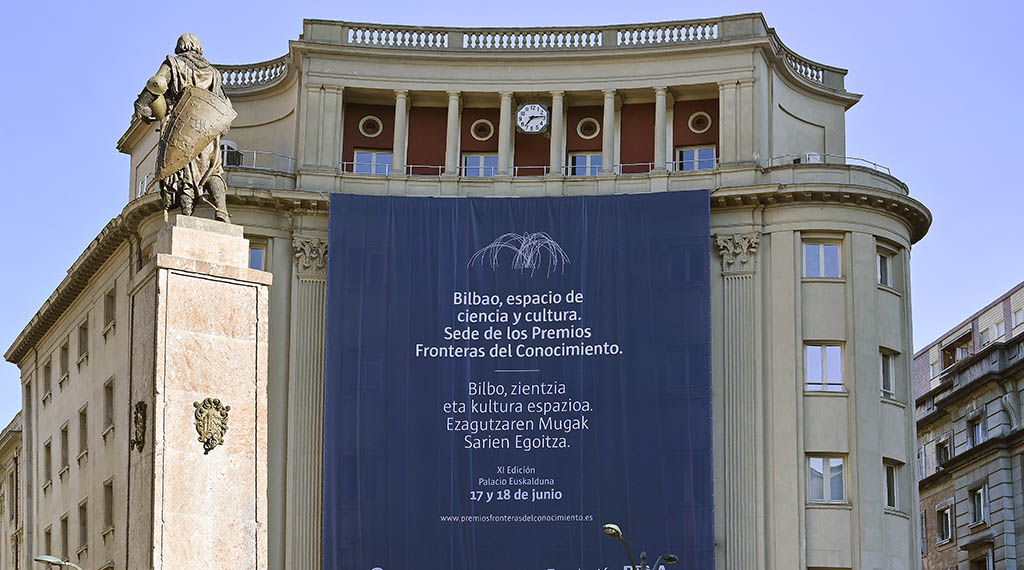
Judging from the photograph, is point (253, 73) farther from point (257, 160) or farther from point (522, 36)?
point (522, 36)

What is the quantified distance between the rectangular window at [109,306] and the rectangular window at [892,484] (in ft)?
86.1

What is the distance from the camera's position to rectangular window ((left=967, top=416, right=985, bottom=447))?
74.8 m

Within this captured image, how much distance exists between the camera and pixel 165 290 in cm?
2530

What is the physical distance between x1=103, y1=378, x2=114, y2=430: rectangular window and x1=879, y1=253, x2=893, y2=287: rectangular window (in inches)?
993

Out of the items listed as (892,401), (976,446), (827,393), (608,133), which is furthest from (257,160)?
(976,446)

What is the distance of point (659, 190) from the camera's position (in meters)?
61.1

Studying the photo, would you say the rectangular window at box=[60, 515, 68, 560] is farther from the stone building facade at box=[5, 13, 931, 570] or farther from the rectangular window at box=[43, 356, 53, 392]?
the rectangular window at box=[43, 356, 53, 392]

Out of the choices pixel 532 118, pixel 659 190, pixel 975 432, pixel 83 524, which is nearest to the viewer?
pixel 659 190

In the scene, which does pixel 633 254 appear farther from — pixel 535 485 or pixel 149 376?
pixel 149 376

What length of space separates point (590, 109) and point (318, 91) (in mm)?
Result: 8794

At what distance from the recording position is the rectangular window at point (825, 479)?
58031 mm

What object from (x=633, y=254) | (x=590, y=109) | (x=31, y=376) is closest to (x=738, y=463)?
(x=633, y=254)

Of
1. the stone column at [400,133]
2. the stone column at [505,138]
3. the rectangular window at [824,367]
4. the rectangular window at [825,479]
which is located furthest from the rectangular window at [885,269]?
the stone column at [400,133]

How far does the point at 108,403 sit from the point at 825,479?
943 inches
